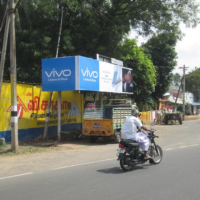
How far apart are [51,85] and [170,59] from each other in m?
24.2

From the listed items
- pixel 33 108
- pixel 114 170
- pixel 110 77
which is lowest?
pixel 114 170

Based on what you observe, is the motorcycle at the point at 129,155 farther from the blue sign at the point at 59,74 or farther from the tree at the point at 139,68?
the tree at the point at 139,68

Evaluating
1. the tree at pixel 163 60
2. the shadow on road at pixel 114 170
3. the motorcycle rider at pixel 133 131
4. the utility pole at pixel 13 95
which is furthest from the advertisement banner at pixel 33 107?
the tree at pixel 163 60

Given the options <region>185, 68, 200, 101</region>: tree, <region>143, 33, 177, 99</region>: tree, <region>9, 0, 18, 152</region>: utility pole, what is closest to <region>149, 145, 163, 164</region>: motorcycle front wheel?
<region>9, 0, 18, 152</region>: utility pole

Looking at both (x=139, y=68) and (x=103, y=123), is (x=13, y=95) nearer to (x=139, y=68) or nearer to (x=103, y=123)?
(x=103, y=123)

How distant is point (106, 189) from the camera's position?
5551 millimetres

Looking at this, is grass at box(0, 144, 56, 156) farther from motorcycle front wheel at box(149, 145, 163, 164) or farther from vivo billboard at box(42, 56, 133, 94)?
motorcycle front wheel at box(149, 145, 163, 164)

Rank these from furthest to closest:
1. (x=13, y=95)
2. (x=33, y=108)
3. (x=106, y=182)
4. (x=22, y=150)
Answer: (x=33, y=108) < (x=22, y=150) < (x=13, y=95) < (x=106, y=182)

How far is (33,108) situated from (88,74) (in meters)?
3.69

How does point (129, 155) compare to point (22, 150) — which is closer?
point (129, 155)

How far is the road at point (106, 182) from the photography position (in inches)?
204

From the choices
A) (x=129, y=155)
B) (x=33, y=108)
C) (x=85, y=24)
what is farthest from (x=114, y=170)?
(x=85, y=24)

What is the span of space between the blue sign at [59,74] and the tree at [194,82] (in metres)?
48.8

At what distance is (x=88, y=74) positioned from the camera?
13742mm
